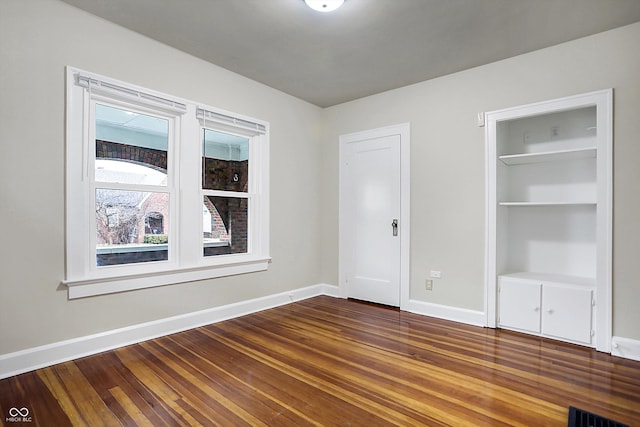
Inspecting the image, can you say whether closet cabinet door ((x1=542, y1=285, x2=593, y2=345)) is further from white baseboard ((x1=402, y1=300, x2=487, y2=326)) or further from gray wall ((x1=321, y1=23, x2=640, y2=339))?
white baseboard ((x1=402, y1=300, x2=487, y2=326))

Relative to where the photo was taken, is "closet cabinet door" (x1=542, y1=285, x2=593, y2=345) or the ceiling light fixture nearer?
the ceiling light fixture

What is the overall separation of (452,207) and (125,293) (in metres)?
3.29

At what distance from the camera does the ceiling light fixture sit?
7.70ft

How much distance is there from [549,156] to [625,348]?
5.65ft

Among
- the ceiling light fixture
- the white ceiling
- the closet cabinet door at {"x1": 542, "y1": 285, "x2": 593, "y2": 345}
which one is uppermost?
the white ceiling

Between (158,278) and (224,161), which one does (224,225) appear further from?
(158,278)

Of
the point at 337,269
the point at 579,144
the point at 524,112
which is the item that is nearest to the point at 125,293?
the point at 337,269

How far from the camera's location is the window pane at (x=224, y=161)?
11.6ft

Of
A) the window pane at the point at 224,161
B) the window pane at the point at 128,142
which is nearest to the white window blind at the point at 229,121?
the window pane at the point at 224,161

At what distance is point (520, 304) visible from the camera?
3201 mm

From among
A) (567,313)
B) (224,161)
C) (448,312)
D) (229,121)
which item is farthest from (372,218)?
(567,313)

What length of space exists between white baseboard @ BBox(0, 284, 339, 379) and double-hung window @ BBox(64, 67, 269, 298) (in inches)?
14.3

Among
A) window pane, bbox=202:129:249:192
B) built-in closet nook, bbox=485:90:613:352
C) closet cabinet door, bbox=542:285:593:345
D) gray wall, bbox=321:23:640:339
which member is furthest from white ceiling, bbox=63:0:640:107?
closet cabinet door, bbox=542:285:593:345

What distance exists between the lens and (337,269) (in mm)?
4652
